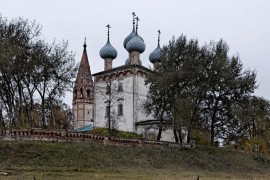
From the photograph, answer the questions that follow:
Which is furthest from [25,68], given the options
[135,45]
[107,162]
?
[135,45]

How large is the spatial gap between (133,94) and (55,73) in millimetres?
16680

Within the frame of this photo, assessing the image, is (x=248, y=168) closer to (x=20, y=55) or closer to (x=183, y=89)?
(x=183, y=89)

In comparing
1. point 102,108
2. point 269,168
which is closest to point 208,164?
point 269,168

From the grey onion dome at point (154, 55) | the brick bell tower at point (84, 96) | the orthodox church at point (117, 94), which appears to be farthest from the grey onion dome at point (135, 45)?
the brick bell tower at point (84, 96)

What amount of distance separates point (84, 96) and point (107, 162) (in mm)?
30703

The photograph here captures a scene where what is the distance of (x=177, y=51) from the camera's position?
132 ft

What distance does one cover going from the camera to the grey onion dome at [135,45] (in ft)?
175

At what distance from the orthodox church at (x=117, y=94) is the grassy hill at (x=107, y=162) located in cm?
1693

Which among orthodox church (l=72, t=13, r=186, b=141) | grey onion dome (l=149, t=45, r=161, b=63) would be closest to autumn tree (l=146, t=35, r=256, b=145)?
orthodox church (l=72, t=13, r=186, b=141)

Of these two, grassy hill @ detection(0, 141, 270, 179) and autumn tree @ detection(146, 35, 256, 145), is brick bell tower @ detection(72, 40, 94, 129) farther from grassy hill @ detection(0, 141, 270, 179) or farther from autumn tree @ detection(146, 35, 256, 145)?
grassy hill @ detection(0, 141, 270, 179)

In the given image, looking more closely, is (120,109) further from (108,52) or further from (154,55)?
(154,55)

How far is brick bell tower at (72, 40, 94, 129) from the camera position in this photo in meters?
55.3

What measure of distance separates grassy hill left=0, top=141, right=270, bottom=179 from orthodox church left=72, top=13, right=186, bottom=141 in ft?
55.5

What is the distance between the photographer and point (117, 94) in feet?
174
